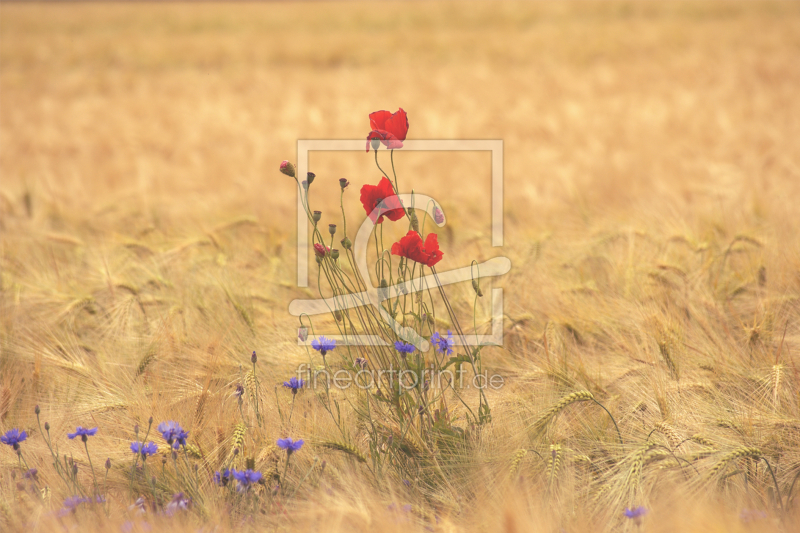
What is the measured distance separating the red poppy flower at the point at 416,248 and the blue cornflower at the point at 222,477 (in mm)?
685

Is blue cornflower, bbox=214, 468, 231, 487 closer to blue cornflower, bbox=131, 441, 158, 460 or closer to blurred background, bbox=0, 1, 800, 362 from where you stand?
blue cornflower, bbox=131, 441, 158, 460

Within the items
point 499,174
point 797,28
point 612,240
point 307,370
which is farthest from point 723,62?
point 307,370

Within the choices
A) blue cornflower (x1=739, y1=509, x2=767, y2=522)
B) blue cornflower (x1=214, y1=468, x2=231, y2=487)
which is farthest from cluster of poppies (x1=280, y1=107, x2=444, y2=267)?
blue cornflower (x1=739, y1=509, x2=767, y2=522)

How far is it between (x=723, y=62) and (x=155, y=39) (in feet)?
35.4

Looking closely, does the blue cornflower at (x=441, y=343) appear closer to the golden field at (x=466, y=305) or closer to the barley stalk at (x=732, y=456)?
the golden field at (x=466, y=305)

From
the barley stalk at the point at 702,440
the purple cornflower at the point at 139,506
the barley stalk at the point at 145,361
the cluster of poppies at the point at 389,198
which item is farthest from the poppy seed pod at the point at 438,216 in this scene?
the barley stalk at the point at 145,361

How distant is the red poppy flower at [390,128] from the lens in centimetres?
139

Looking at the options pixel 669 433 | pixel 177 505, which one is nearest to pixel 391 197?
pixel 177 505

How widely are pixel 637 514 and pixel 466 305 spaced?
3.96 ft

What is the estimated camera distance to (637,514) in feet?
4.34

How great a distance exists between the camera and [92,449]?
5.51 ft

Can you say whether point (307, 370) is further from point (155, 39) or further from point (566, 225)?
point (155, 39)

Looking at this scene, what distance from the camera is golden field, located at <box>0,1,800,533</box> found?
1523 mm

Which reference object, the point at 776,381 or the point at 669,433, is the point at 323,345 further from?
the point at 776,381
